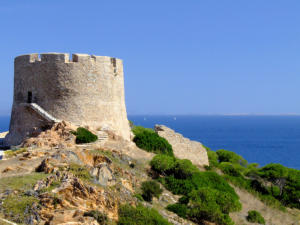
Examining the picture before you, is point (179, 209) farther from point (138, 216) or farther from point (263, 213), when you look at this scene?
point (263, 213)

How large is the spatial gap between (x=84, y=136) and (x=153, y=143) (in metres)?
6.16

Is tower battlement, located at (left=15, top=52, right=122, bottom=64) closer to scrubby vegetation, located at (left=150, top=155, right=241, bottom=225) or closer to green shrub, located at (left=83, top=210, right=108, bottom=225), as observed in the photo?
scrubby vegetation, located at (left=150, top=155, right=241, bottom=225)

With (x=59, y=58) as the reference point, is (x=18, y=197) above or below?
below

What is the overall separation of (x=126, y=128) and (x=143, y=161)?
4.41 m

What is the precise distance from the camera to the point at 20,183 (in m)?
14.2

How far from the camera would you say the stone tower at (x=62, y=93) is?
79.5 feet

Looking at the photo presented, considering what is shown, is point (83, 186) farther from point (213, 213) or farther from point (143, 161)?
point (143, 161)

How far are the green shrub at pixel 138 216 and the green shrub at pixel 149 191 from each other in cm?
300

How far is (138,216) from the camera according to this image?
15031 millimetres

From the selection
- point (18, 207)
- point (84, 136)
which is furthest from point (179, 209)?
point (18, 207)

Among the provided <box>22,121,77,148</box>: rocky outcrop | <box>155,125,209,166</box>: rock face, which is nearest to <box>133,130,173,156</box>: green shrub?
<box>155,125,209,166</box>: rock face

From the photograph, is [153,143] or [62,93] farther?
[153,143]

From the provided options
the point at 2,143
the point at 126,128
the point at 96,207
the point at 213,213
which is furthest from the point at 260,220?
the point at 2,143

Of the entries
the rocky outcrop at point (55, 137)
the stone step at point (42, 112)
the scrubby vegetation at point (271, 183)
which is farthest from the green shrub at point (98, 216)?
the scrubby vegetation at point (271, 183)
